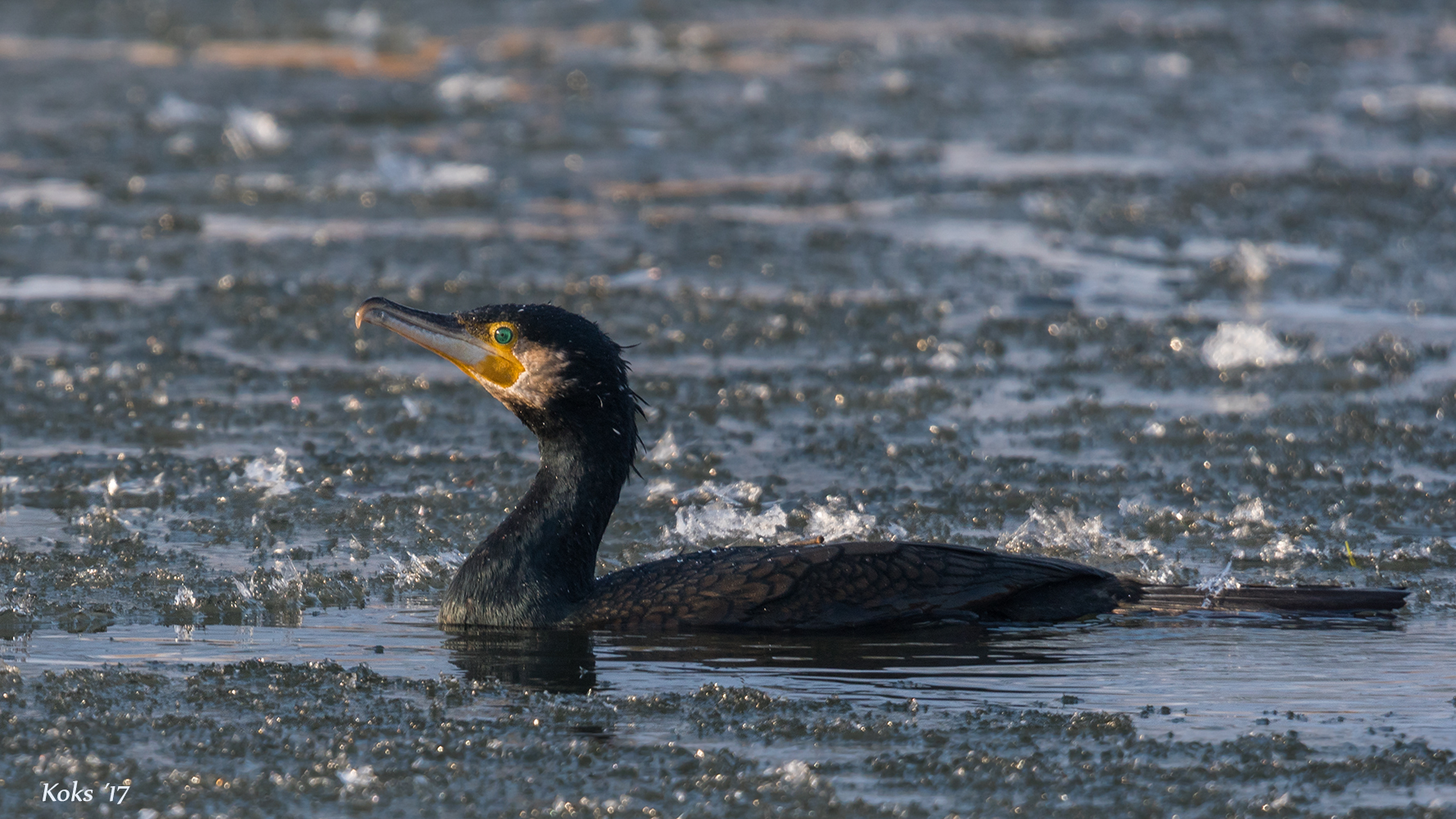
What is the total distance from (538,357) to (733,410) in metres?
2.76

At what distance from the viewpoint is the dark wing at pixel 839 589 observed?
5500mm

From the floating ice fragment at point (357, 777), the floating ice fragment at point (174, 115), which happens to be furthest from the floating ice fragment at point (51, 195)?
the floating ice fragment at point (357, 777)

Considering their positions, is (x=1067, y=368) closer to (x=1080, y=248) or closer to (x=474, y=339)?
(x=1080, y=248)

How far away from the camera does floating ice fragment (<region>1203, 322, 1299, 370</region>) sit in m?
9.13

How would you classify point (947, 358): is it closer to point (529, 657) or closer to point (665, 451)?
point (665, 451)

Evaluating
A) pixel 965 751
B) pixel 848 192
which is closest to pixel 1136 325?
pixel 848 192

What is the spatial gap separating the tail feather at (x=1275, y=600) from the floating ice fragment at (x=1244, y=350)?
3502 millimetres

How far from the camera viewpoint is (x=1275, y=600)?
225 inches

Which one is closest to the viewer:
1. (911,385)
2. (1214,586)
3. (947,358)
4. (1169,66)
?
(1214,586)

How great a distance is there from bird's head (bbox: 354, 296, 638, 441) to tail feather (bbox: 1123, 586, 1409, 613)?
5.54ft

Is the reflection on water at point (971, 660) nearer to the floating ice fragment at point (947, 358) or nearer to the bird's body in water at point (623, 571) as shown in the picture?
the bird's body in water at point (623, 571)

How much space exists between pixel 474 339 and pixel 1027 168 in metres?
8.74

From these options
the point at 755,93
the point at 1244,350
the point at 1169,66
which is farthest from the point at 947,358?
the point at 1169,66

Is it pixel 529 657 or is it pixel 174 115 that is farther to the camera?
pixel 174 115
